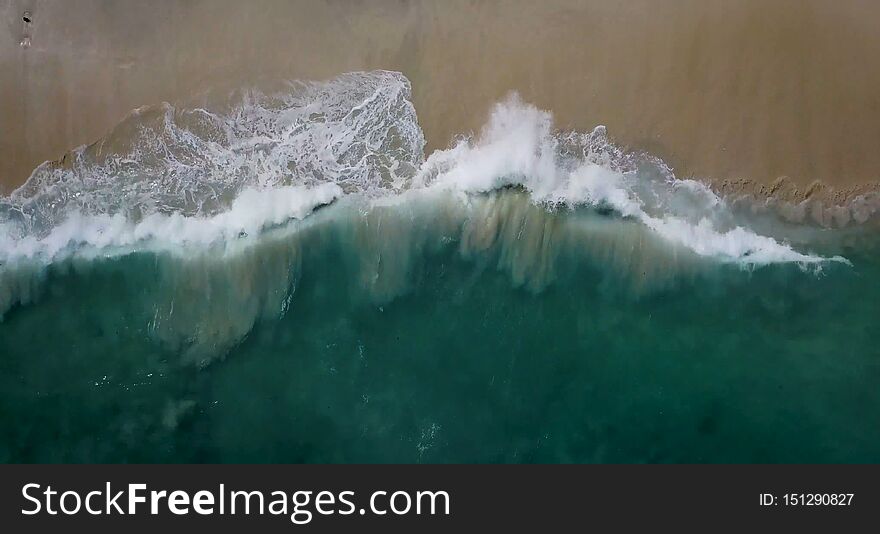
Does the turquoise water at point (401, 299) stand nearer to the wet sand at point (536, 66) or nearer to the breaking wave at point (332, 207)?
the breaking wave at point (332, 207)

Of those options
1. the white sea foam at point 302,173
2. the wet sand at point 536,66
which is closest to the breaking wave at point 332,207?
the white sea foam at point 302,173

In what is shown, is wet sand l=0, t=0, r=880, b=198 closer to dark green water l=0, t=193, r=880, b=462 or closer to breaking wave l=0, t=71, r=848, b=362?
breaking wave l=0, t=71, r=848, b=362

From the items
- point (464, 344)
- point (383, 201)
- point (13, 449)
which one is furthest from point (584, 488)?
point (13, 449)

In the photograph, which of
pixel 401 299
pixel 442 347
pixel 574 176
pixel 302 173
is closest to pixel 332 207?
pixel 302 173

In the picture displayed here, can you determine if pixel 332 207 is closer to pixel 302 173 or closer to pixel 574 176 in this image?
pixel 302 173

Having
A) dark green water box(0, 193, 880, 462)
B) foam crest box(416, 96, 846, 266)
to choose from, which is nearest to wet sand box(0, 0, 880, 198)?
foam crest box(416, 96, 846, 266)

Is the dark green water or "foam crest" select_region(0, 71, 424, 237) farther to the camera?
"foam crest" select_region(0, 71, 424, 237)
